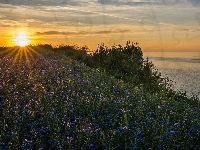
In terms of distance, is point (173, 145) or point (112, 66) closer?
point (173, 145)

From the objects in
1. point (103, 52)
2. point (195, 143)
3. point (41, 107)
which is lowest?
point (195, 143)

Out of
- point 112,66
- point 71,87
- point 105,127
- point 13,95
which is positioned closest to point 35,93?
point 13,95

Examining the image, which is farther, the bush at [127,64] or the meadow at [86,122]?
the bush at [127,64]

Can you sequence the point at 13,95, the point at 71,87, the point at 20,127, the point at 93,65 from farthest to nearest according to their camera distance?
the point at 93,65, the point at 71,87, the point at 13,95, the point at 20,127

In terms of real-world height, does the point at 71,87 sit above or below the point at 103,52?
below

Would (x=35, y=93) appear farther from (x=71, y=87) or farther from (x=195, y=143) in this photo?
(x=195, y=143)

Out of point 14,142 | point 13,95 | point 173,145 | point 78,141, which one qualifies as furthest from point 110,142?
point 13,95

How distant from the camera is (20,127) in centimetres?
633

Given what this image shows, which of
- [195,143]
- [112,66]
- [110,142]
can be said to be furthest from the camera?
[112,66]

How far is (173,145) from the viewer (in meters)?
5.45

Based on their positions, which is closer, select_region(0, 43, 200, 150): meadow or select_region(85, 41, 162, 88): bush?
select_region(0, 43, 200, 150): meadow

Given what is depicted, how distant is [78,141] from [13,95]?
3.71 meters

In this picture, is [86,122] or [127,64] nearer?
[86,122]

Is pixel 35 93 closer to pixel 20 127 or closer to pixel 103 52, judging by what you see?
pixel 20 127
